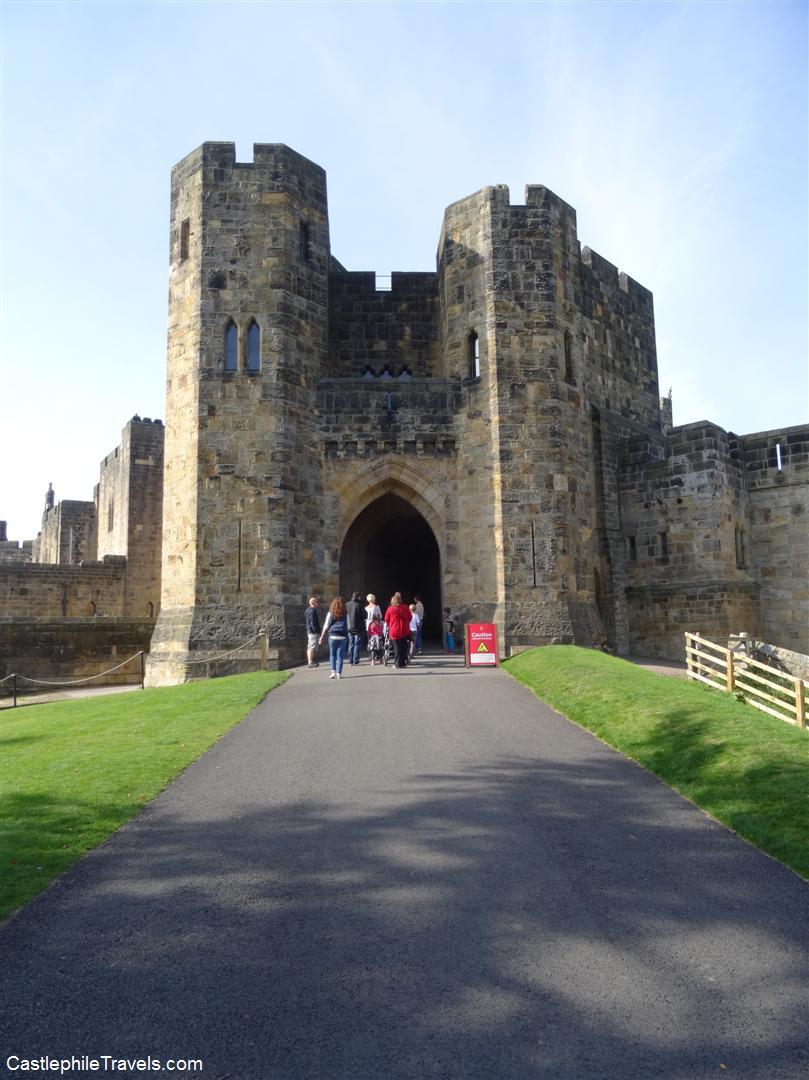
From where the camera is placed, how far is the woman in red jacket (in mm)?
16688

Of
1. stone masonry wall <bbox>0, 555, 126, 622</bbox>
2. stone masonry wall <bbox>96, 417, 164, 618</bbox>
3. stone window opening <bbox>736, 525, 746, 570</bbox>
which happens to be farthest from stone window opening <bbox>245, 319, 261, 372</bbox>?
stone masonry wall <bbox>96, 417, 164, 618</bbox>

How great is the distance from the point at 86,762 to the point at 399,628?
8.64m

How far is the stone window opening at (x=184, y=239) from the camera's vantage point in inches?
806

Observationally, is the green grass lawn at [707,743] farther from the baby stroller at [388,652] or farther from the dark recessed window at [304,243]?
the dark recessed window at [304,243]

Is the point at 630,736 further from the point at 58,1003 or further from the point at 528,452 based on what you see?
the point at 528,452

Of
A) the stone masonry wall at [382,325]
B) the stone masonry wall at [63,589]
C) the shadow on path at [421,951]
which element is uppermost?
the stone masonry wall at [382,325]

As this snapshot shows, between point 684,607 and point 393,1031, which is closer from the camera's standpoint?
point 393,1031

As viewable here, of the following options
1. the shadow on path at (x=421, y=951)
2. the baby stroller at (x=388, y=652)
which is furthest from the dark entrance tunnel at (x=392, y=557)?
the shadow on path at (x=421, y=951)

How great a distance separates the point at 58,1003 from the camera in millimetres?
3953

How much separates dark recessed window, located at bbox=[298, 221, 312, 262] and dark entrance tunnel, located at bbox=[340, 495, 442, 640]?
6459mm

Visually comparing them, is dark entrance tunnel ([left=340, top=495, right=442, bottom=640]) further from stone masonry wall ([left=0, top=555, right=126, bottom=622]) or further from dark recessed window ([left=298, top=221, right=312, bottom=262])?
stone masonry wall ([left=0, top=555, right=126, bottom=622])

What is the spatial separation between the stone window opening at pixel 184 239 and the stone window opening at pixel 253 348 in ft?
8.59

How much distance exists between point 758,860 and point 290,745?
5369 millimetres

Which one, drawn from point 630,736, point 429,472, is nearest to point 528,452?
point 429,472
